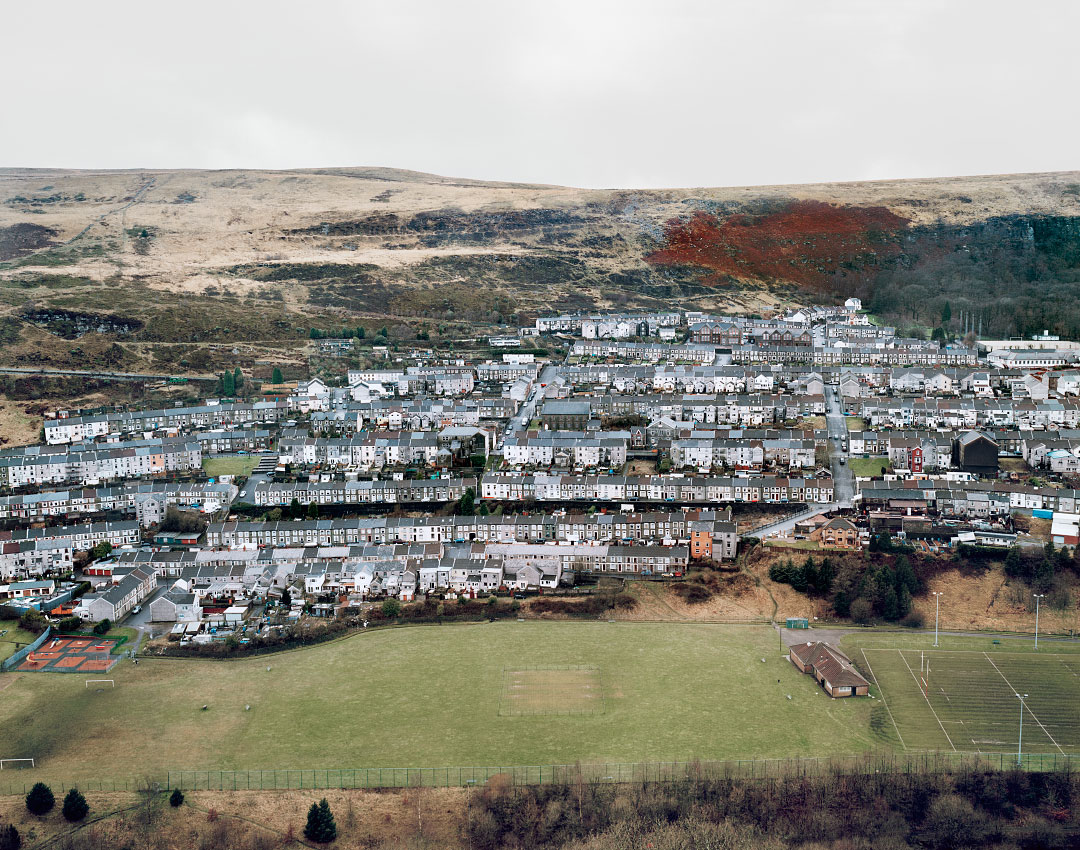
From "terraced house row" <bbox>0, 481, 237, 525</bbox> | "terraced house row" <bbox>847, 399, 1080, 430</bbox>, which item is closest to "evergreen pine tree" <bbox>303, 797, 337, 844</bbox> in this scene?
"terraced house row" <bbox>0, 481, 237, 525</bbox>

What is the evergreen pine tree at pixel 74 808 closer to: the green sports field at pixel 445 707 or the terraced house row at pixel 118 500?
the green sports field at pixel 445 707

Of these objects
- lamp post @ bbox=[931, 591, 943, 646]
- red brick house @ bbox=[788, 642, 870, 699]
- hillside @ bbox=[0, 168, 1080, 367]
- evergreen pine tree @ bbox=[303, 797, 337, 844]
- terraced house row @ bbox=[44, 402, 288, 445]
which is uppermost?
hillside @ bbox=[0, 168, 1080, 367]

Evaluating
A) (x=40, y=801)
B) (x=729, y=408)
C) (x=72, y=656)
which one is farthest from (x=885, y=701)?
(x=729, y=408)

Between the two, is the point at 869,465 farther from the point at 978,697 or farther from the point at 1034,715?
the point at 1034,715

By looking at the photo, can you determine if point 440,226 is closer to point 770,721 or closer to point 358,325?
point 358,325

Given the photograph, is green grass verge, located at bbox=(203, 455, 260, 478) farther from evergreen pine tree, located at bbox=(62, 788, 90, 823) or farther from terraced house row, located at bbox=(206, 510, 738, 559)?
evergreen pine tree, located at bbox=(62, 788, 90, 823)
